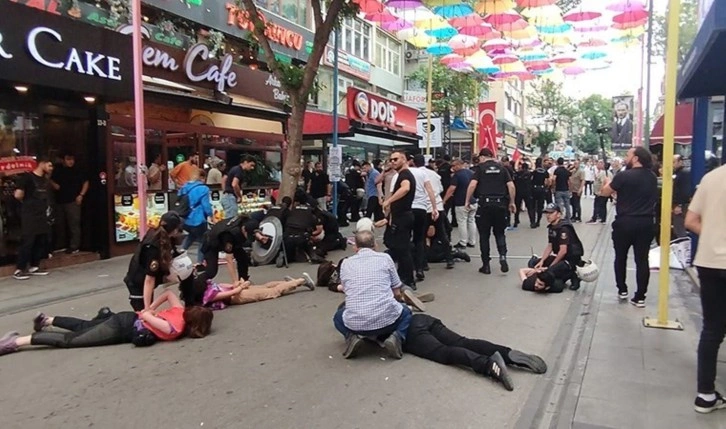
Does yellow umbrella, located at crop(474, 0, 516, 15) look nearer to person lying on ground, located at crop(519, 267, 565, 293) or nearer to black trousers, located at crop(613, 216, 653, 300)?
person lying on ground, located at crop(519, 267, 565, 293)

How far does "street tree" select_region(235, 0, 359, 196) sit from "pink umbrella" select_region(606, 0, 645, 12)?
561 centimetres

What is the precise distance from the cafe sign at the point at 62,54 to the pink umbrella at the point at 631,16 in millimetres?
10165

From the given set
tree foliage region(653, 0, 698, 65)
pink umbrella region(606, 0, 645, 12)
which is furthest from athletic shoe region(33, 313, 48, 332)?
pink umbrella region(606, 0, 645, 12)

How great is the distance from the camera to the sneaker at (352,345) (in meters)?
5.21

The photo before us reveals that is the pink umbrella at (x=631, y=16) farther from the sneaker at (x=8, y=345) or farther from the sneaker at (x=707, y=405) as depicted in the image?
the sneaker at (x=8, y=345)

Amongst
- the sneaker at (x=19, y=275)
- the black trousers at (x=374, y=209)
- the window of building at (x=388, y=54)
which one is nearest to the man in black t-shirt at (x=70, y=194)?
the sneaker at (x=19, y=275)

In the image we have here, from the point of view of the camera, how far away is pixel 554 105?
5506 centimetres

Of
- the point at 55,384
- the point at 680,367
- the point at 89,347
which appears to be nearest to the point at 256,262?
the point at 89,347

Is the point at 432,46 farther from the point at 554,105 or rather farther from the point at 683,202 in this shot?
the point at 554,105

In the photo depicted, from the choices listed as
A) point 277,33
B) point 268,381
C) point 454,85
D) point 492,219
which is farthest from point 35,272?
point 454,85

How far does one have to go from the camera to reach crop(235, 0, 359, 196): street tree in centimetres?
1156

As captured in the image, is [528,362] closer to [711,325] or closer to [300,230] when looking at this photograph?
[711,325]

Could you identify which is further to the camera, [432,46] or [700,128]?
[432,46]

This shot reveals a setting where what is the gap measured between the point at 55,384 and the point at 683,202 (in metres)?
9.18
